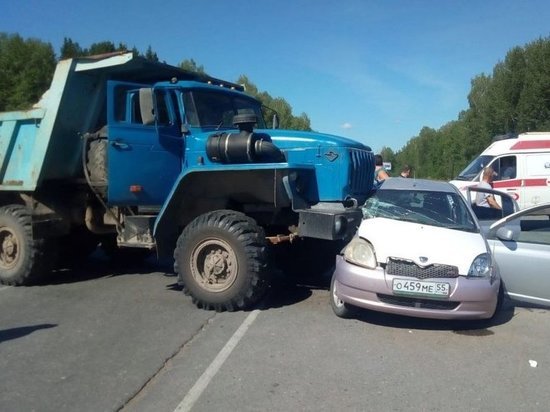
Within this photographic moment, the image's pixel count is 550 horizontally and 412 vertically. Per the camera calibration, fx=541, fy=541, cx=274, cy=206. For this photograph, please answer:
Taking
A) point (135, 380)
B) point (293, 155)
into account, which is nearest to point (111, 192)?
point (293, 155)

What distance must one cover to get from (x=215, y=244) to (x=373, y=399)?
9.77 ft

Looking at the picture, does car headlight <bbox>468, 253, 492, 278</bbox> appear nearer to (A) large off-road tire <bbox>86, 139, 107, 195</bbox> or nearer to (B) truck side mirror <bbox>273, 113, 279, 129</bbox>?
(B) truck side mirror <bbox>273, 113, 279, 129</bbox>

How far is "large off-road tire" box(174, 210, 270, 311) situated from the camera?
6207 mm

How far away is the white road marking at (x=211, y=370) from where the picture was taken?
3965 millimetres

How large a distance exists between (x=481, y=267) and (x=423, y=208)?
1305mm

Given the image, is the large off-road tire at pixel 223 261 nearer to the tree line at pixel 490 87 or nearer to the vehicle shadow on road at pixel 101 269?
the vehicle shadow on road at pixel 101 269

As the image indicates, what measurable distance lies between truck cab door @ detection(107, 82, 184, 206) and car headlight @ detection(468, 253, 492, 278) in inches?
154

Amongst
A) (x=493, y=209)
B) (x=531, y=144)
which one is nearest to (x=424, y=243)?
(x=493, y=209)

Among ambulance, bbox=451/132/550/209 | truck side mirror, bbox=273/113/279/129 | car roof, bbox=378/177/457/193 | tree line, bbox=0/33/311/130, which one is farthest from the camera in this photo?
tree line, bbox=0/33/311/130

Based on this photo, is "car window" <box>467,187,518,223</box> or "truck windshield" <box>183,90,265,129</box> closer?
"truck windshield" <box>183,90,265,129</box>

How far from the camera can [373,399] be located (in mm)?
4059

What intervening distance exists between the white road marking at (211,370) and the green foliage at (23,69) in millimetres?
40808

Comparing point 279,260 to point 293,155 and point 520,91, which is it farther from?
point 520,91

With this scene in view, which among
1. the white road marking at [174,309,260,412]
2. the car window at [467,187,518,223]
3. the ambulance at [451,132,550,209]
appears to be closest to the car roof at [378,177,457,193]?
the car window at [467,187,518,223]
